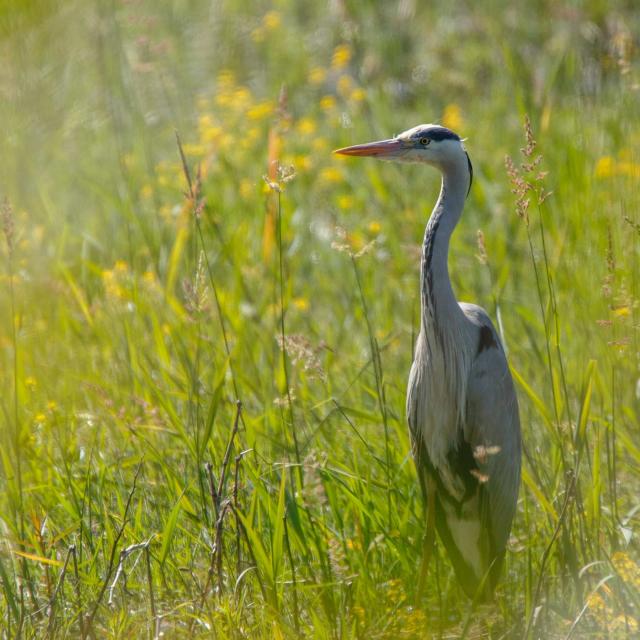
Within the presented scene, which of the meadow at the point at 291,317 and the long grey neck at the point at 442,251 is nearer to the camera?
the meadow at the point at 291,317

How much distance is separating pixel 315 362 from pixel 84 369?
59.3 inches

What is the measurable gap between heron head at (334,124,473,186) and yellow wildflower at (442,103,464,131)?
9.62 ft

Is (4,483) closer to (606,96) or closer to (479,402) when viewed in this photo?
(479,402)

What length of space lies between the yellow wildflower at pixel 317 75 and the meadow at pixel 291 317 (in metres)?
0.03

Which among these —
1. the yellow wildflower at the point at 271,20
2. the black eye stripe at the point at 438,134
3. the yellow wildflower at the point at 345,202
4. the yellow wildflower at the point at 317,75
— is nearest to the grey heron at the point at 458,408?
the black eye stripe at the point at 438,134

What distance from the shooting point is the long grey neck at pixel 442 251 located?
291 centimetres

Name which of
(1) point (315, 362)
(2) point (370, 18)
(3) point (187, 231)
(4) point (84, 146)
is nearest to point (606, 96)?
(2) point (370, 18)

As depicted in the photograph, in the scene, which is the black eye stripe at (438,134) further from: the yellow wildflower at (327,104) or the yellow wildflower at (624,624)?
the yellow wildflower at (327,104)

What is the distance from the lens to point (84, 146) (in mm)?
6535

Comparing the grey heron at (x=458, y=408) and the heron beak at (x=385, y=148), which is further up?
the heron beak at (x=385, y=148)

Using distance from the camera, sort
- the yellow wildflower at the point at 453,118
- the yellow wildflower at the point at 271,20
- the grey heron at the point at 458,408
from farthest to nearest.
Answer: the yellow wildflower at the point at 271,20, the yellow wildflower at the point at 453,118, the grey heron at the point at 458,408

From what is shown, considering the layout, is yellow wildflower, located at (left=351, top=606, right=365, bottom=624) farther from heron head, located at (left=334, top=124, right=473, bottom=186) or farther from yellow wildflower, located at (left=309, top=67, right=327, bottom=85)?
yellow wildflower, located at (left=309, top=67, right=327, bottom=85)

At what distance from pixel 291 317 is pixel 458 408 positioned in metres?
1.54

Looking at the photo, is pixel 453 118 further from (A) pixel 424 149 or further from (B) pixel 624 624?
(B) pixel 624 624
